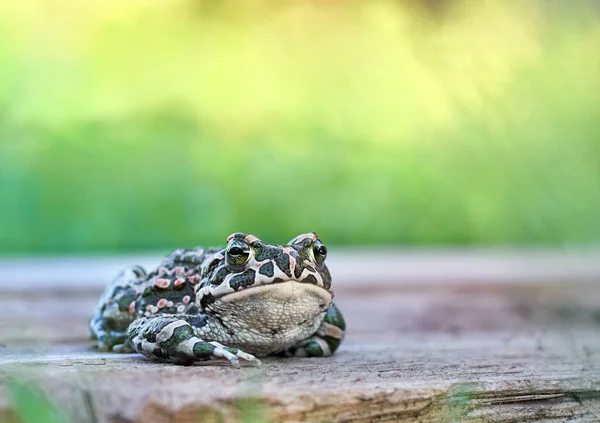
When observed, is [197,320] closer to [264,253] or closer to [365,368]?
[264,253]

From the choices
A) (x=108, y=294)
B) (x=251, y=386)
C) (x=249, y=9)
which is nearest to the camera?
(x=251, y=386)

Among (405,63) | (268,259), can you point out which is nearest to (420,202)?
(405,63)

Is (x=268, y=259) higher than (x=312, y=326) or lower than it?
higher

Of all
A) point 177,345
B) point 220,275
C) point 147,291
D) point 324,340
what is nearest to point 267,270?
point 220,275

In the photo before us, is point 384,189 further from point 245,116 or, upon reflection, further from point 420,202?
point 245,116

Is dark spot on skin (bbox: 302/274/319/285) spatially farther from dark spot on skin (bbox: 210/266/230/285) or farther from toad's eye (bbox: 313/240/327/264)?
dark spot on skin (bbox: 210/266/230/285)

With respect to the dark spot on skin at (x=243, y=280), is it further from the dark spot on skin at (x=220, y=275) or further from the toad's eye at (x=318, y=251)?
the toad's eye at (x=318, y=251)

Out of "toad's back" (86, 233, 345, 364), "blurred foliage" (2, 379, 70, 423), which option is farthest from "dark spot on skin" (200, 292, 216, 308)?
"blurred foliage" (2, 379, 70, 423)
